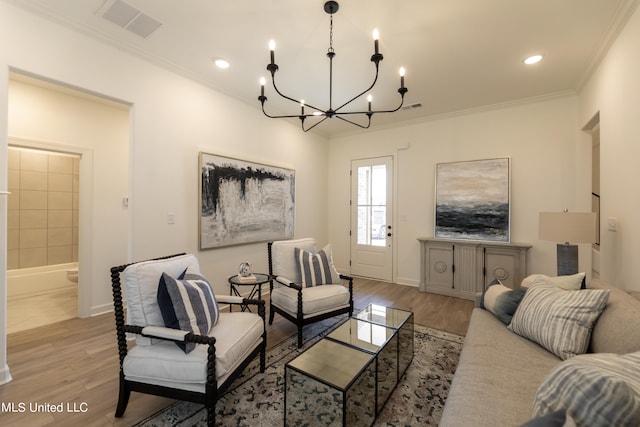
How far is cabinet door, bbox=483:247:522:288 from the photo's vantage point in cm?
375

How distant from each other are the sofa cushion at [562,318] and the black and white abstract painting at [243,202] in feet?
10.4

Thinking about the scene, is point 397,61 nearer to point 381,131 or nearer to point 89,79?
point 381,131

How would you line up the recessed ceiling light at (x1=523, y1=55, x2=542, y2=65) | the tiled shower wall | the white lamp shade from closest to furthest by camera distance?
the white lamp shade < the recessed ceiling light at (x1=523, y1=55, x2=542, y2=65) < the tiled shower wall

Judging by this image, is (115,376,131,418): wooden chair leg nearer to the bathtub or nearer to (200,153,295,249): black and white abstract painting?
(200,153,295,249): black and white abstract painting

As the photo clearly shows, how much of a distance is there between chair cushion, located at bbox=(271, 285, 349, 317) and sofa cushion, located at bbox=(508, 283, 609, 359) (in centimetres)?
153

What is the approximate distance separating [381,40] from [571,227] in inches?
96.9

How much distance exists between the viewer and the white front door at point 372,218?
5.00 metres

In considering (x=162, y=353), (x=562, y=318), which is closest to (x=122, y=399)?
(x=162, y=353)

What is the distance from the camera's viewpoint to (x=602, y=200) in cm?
273

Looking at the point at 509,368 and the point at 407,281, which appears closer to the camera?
the point at 509,368

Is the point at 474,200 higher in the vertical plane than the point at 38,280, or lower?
higher

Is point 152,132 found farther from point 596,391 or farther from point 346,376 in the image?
point 596,391

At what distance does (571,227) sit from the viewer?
2.56 m

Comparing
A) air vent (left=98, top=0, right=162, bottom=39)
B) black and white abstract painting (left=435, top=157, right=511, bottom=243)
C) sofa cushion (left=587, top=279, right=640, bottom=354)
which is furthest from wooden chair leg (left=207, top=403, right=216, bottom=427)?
black and white abstract painting (left=435, top=157, right=511, bottom=243)
